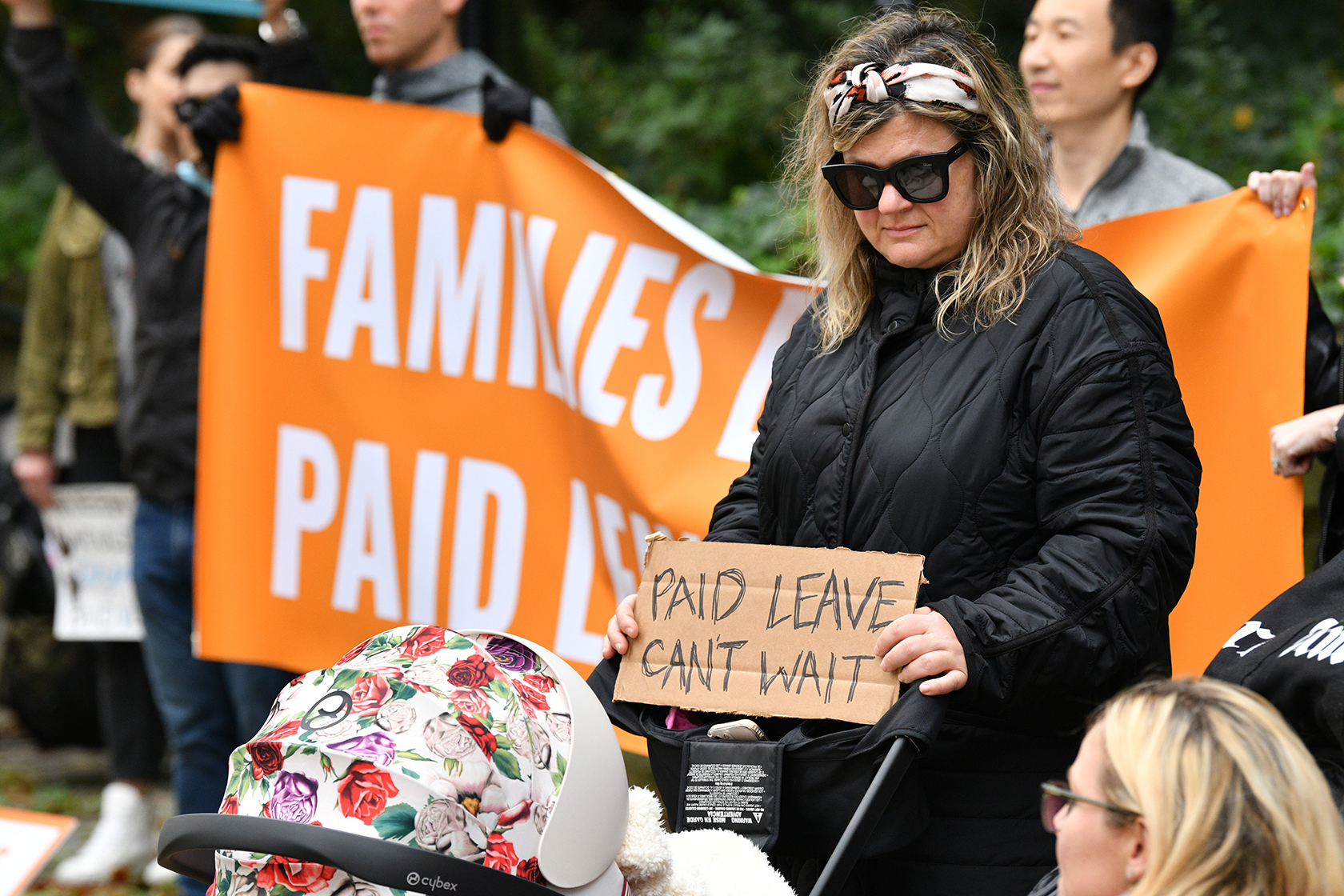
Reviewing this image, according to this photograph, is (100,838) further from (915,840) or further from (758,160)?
(758,160)

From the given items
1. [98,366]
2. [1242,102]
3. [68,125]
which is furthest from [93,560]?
[1242,102]

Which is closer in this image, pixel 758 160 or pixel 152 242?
pixel 152 242

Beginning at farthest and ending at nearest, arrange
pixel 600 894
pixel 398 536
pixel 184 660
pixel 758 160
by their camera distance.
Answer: pixel 758 160 → pixel 184 660 → pixel 398 536 → pixel 600 894

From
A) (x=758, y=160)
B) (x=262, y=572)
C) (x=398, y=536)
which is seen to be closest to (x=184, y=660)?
→ (x=262, y=572)

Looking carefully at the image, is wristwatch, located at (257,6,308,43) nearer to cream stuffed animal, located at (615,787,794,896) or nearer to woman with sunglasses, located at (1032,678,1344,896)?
cream stuffed animal, located at (615,787,794,896)

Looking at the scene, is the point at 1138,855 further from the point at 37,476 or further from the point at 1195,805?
the point at 37,476

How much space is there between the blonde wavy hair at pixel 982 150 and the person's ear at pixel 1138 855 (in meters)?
0.86

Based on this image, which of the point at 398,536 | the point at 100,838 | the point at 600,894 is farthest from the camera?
the point at 100,838

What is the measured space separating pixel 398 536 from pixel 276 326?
2.42 feet

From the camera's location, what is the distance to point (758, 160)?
7.98m

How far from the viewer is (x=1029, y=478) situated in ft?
6.95

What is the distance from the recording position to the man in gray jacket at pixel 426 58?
4.11 m

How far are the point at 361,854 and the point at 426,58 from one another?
3168mm

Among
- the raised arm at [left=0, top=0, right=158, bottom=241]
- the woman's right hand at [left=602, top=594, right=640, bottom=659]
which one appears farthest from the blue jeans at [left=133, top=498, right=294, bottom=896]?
the woman's right hand at [left=602, top=594, right=640, bottom=659]
